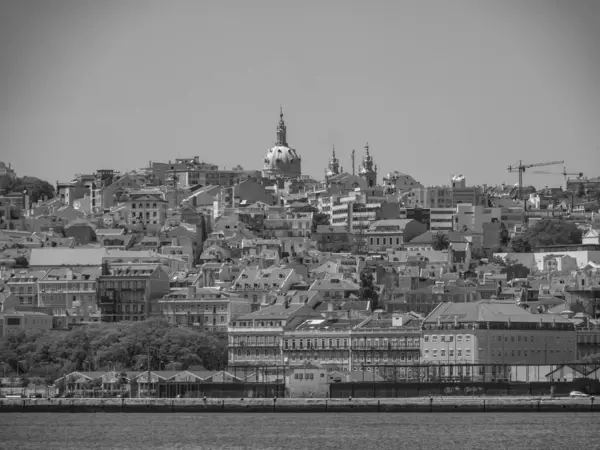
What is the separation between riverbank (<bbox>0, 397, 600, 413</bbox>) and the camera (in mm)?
95812

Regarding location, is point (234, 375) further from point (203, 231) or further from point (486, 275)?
point (203, 231)

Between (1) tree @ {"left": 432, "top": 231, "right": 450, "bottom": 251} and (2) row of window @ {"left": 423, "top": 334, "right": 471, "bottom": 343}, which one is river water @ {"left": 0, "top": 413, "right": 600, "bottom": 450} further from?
(1) tree @ {"left": 432, "top": 231, "right": 450, "bottom": 251}


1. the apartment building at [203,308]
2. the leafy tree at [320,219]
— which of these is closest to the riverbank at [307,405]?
the apartment building at [203,308]

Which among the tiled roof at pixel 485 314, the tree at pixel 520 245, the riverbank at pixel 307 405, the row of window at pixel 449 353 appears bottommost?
the riverbank at pixel 307 405

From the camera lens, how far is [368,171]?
19412cm

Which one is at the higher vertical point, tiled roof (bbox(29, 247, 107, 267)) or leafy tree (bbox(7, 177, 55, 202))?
leafy tree (bbox(7, 177, 55, 202))

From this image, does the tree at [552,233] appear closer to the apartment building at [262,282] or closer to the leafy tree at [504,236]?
the leafy tree at [504,236]

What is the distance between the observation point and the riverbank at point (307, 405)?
95812mm

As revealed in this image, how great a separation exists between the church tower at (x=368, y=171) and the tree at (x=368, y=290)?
206 feet

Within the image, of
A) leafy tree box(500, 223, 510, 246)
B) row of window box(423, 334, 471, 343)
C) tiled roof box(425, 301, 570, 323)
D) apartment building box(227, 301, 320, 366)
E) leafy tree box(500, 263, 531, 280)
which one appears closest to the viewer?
row of window box(423, 334, 471, 343)

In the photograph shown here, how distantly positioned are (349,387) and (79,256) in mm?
38668

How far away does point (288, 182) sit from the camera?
194500 mm

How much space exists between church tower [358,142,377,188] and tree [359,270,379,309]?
62.8 metres

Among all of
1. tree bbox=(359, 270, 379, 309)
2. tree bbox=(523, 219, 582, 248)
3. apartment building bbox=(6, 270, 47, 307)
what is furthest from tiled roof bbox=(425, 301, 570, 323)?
tree bbox=(523, 219, 582, 248)
